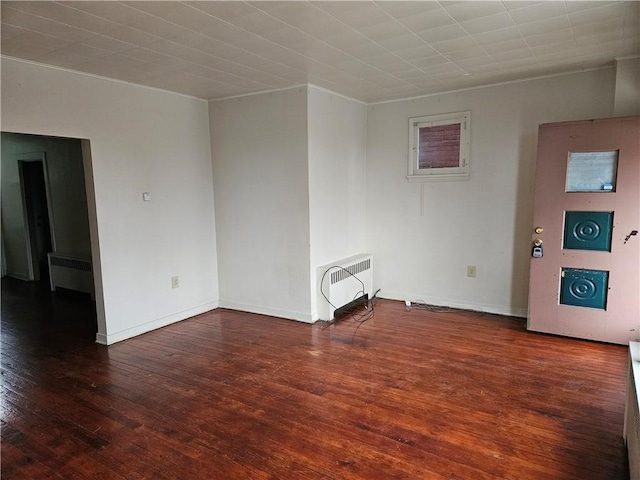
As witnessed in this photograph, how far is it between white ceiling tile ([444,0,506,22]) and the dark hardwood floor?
243 cm

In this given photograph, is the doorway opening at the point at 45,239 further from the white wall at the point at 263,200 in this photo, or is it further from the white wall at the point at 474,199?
the white wall at the point at 474,199

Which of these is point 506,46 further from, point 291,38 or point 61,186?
point 61,186

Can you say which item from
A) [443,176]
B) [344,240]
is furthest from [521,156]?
[344,240]

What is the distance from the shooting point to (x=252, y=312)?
4660mm

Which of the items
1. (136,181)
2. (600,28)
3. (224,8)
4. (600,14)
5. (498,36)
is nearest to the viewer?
(224,8)

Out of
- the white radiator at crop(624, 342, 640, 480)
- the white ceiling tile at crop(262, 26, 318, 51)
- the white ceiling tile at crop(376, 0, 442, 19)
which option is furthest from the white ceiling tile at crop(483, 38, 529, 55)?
the white radiator at crop(624, 342, 640, 480)

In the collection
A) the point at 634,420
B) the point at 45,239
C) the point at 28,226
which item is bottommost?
the point at 634,420

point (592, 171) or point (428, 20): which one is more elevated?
point (428, 20)

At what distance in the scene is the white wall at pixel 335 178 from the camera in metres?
4.18

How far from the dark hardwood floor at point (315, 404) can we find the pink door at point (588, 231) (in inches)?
9.9

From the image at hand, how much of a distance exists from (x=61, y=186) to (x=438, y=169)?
5016 millimetres

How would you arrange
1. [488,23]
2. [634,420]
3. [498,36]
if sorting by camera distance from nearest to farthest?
[634,420]
[488,23]
[498,36]

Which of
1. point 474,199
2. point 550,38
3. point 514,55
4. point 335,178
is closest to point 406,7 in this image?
point 550,38

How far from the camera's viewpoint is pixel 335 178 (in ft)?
14.9
